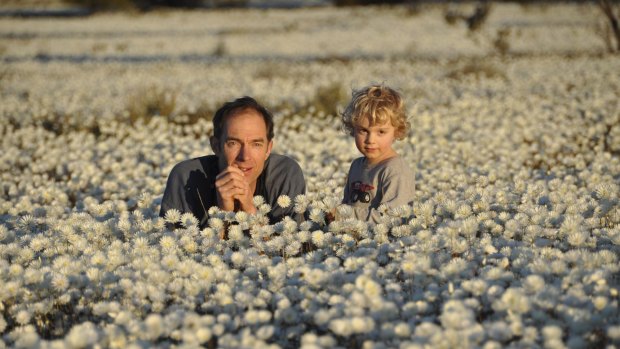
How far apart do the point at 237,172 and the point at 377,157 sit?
1164 millimetres

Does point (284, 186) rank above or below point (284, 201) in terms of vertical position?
above

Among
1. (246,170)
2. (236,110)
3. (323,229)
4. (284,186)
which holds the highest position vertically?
(236,110)

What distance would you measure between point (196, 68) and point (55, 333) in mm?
16870

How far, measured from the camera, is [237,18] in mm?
43594

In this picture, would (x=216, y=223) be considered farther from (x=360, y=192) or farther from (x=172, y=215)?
(x=360, y=192)

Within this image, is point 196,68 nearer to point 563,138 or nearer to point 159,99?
point 159,99

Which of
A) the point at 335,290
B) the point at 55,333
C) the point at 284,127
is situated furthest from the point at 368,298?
the point at 284,127

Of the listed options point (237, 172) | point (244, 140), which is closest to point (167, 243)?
point (237, 172)

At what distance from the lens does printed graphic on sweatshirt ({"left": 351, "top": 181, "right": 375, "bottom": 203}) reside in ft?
15.4

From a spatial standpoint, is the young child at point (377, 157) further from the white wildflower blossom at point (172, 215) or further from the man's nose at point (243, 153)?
the white wildflower blossom at point (172, 215)

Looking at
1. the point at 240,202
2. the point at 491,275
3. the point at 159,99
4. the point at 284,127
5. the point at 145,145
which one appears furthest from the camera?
the point at 159,99

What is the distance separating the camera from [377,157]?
15.7 feet

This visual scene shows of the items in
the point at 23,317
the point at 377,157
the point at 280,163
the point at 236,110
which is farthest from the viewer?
the point at 280,163

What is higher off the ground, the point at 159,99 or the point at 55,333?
the point at 159,99
